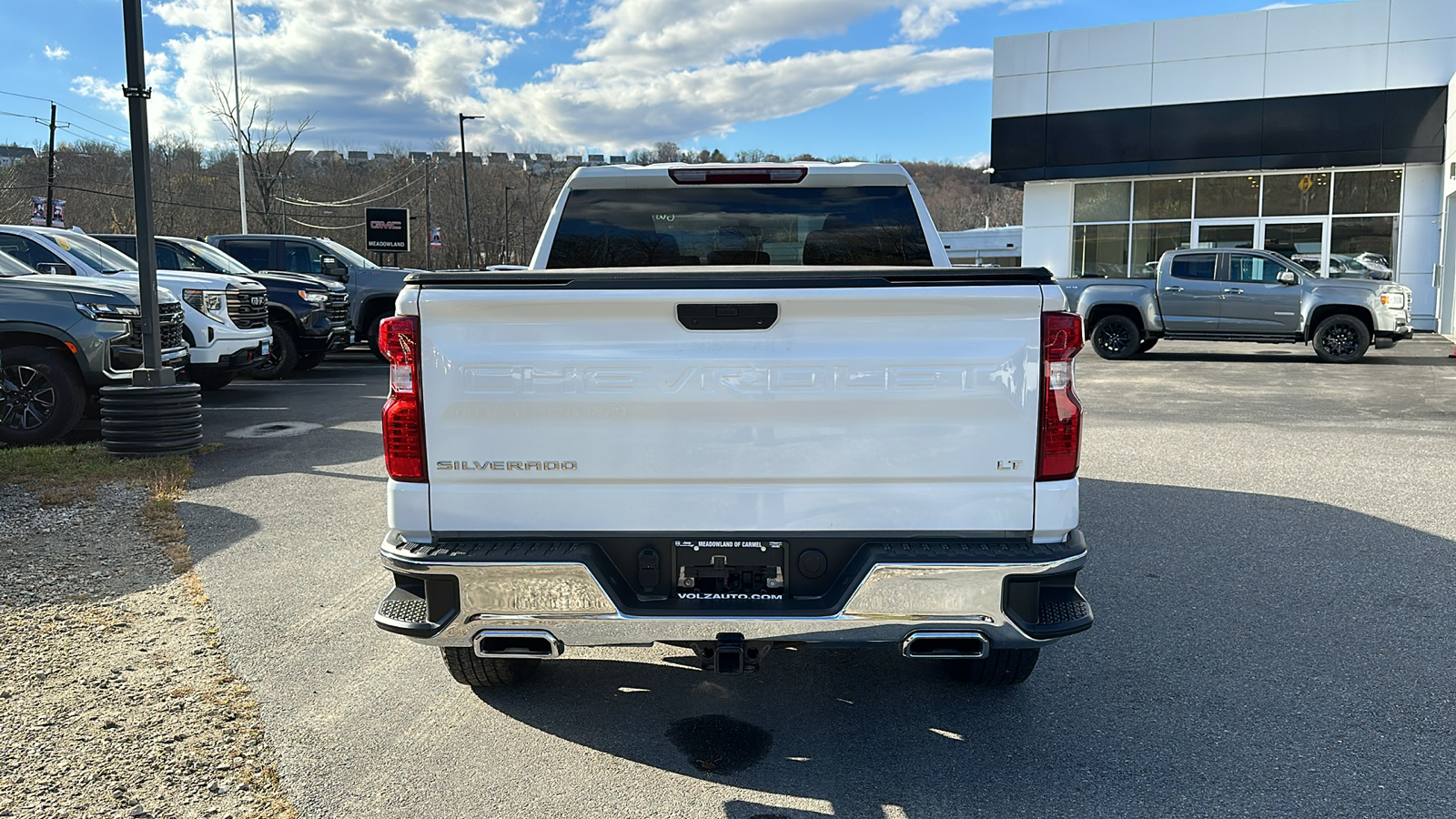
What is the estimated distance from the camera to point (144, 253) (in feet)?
27.8

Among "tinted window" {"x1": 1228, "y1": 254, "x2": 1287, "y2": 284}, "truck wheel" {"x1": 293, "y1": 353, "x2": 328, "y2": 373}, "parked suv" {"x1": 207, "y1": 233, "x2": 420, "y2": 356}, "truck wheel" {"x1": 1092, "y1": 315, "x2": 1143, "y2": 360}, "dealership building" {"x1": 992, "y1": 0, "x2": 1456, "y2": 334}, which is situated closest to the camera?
"truck wheel" {"x1": 293, "y1": 353, "x2": 328, "y2": 373}

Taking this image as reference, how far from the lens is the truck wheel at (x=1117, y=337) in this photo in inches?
719

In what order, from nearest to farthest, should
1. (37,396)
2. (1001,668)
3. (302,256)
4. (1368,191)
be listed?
(1001,668), (37,396), (302,256), (1368,191)

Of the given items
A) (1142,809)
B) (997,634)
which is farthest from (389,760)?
(1142,809)

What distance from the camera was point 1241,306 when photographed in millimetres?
17531

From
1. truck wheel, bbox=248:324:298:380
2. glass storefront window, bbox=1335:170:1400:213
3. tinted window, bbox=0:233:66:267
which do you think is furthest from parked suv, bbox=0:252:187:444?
glass storefront window, bbox=1335:170:1400:213

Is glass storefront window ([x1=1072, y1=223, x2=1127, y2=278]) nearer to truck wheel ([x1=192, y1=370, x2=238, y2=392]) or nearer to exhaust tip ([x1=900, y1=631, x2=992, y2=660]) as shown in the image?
truck wheel ([x1=192, y1=370, x2=238, y2=392])

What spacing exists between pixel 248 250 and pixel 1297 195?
2331 centimetres

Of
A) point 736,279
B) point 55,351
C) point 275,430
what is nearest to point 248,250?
point 275,430

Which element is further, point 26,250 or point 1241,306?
point 1241,306

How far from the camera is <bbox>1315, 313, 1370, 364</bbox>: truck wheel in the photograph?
16.9 m

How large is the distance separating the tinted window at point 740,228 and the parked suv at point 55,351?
619cm

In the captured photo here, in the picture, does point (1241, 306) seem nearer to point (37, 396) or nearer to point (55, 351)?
point (55, 351)

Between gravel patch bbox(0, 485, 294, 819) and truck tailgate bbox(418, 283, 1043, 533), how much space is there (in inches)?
51.3
